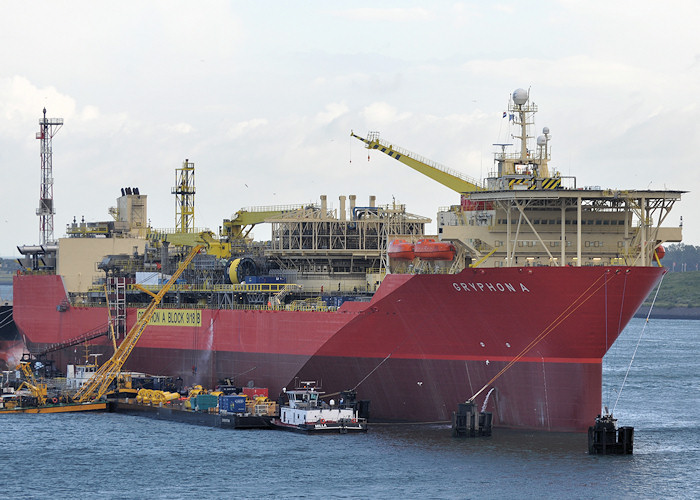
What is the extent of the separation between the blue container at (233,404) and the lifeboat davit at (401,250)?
287 inches

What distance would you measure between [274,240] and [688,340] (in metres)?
64.2

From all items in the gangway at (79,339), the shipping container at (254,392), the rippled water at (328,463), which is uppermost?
the gangway at (79,339)

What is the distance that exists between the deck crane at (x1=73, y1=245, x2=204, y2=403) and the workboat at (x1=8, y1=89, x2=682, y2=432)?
3.11 ft

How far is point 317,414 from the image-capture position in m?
43.9

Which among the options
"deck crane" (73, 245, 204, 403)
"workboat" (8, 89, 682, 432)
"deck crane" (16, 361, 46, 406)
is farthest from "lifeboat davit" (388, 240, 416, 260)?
"deck crane" (16, 361, 46, 406)

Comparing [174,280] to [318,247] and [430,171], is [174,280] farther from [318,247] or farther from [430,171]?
[430,171]

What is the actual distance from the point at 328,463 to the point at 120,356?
56.1ft

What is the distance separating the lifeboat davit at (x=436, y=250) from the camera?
44.2m

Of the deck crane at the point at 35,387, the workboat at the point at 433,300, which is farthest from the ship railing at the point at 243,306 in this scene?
the deck crane at the point at 35,387

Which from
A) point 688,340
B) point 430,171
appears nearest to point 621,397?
point 430,171

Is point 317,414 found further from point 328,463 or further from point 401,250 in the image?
point 401,250

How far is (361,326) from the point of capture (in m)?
45.4

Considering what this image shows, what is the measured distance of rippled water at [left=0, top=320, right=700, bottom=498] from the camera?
35.6 meters

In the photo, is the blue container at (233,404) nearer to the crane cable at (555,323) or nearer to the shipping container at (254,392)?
the shipping container at (254,392)
